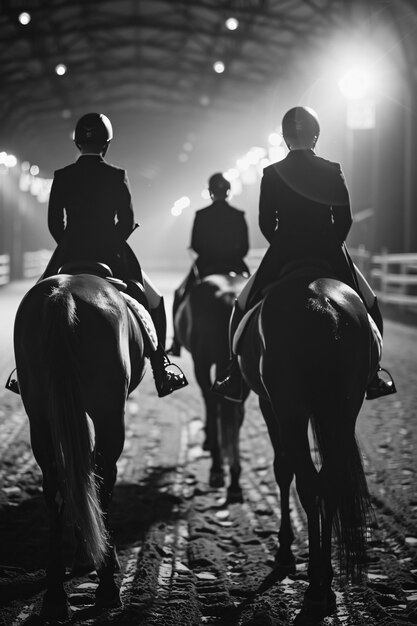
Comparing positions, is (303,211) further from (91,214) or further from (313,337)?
(91,214)

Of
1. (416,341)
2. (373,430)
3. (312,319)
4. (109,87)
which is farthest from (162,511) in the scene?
(109,87)

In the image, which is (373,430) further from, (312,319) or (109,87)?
(109,87)

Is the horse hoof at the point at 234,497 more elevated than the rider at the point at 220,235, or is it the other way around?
the rider at the point at 220,235

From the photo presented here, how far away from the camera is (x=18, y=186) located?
128 ft

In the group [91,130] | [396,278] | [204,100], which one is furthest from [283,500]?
[204,100]

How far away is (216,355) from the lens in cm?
659

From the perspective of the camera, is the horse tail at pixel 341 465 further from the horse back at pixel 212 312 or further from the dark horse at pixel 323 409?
the horse back at pixel 212 312

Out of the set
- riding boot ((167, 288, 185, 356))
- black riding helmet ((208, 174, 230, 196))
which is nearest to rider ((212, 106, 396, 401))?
black riding helmet ((208, 174, 230, 196))

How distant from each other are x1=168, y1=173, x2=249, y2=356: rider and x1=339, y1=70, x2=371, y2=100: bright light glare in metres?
13.2

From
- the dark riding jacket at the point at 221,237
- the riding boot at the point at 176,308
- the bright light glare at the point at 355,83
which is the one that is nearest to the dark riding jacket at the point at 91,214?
the dark riding jacket at the point at 221,237

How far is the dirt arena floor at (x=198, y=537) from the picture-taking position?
384cm

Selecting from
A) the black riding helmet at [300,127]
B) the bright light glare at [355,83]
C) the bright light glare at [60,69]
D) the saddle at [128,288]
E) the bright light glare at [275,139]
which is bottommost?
the saddle at [128,288]

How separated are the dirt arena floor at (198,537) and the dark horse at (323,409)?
0.23m

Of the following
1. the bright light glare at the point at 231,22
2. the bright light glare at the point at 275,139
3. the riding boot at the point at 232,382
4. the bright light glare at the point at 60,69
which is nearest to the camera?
the riding boot at the point at 232,382
